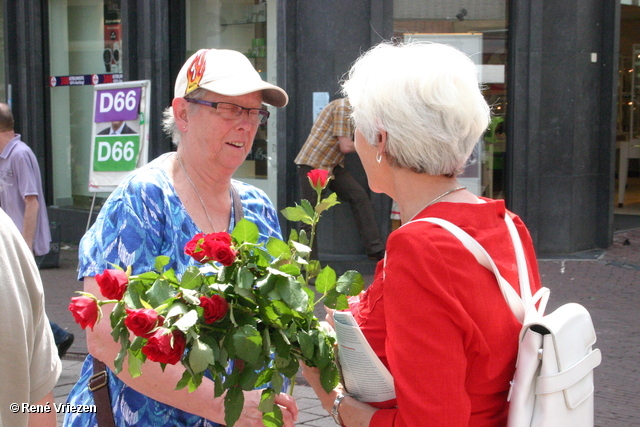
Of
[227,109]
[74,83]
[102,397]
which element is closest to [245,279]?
Result: [102,397]

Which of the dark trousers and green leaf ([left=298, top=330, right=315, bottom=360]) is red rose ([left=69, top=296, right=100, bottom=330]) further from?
the dark trousers

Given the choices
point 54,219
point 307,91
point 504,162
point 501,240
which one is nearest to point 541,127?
point 504,162

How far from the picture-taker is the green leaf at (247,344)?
168cm

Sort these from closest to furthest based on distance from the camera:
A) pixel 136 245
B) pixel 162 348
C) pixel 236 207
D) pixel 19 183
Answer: pixel 162 348 → pixel 136 245 → pixel 236 207 → pixel 19 183

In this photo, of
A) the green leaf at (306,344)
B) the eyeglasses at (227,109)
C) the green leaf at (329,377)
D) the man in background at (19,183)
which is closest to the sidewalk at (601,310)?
the man in background at (19,183)

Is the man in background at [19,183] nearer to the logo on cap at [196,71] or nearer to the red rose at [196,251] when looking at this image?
the logo on cap at [196,71]

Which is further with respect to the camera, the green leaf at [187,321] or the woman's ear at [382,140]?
the woman's ear at [382,140]

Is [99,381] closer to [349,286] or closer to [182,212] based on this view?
[182,212]

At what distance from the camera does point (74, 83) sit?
38.2 feet

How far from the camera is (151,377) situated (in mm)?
2066

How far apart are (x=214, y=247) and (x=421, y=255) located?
46 centimetres

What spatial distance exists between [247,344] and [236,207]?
2.98ft

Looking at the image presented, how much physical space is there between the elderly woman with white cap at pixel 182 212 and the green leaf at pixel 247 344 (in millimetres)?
401

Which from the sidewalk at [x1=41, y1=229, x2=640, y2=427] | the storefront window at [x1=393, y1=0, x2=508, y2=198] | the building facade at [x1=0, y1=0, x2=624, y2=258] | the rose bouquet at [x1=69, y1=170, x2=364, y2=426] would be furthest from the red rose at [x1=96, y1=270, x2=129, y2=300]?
the storefront window at [x1=393, y1=0, x2=508, y2=198]
